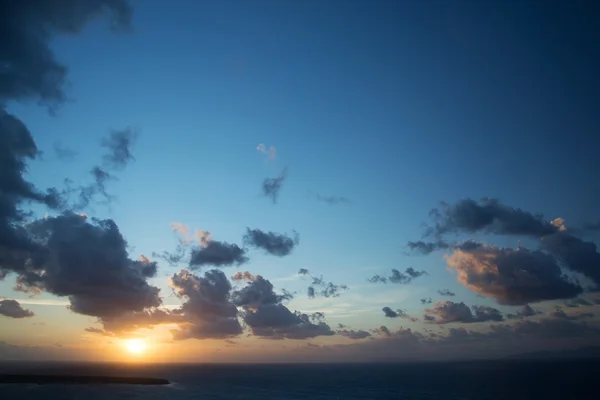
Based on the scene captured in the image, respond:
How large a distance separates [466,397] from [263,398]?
65.9 meters

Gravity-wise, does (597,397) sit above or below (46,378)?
below

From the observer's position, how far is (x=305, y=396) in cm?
13225

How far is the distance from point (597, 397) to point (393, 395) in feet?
204

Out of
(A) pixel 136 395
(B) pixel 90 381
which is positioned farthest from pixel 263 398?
(B) pixel 90 381

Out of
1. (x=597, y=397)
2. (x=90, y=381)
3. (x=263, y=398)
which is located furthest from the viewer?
(x=90, y=381)

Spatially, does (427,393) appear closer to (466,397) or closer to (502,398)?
(466,397)

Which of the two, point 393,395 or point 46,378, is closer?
point 393,395

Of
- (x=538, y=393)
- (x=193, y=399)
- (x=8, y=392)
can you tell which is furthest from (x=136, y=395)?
(x=538, y=393)

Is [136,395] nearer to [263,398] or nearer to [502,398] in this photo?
[263,398]

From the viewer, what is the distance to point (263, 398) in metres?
124

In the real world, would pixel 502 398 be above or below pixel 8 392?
below

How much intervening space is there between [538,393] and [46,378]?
209096 mm

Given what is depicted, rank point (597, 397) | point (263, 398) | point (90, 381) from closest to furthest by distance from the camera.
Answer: point (597, 397)
point (263, 398)
point (90, 381)

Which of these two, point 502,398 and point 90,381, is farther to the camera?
point 90,381
